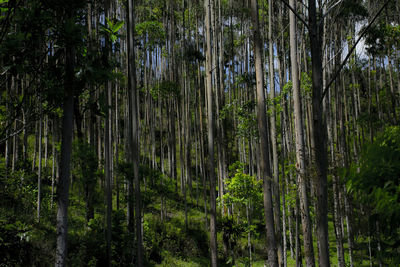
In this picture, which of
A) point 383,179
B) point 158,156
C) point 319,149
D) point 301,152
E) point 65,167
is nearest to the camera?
point 383,179

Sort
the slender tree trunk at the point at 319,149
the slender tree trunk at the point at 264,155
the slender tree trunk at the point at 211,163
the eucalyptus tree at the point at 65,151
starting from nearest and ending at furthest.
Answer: the slender tree trunk at the point at 319,149 → the eucalyptus tree at the point at 65,151 → the slender tree trunk at the point at 264,155 → the slender tree trunk at the point at 211,163

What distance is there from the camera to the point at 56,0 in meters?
3.55

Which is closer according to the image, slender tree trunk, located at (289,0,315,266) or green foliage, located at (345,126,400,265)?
green foliage, located at (345,126,400,265)

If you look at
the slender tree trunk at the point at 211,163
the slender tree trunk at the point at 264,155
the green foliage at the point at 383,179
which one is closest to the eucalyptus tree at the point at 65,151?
the green foliage at the point at 383,179

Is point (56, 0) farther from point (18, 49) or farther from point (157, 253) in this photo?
point (157, 253)

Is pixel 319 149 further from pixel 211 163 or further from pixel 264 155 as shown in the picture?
pixel 211 163

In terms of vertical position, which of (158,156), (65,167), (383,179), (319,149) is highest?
(319,149)

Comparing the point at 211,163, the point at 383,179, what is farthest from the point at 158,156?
the point at 383,179

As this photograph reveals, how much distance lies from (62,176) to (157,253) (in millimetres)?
11976

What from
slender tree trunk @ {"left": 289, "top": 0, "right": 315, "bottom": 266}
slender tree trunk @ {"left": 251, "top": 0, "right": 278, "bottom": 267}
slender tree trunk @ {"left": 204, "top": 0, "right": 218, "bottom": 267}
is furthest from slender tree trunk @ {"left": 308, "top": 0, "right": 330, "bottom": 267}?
slender tree trunk @ {"left": 204, "top": 0, "right": 218, "bottom": 267}

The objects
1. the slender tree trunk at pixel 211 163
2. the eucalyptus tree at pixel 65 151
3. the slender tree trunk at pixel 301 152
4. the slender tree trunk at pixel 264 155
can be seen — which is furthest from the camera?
the slender tree trunk at pixel 211 163

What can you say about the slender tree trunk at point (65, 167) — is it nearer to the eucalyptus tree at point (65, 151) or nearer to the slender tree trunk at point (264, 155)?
the eucalyptus tree at point (65, 151)

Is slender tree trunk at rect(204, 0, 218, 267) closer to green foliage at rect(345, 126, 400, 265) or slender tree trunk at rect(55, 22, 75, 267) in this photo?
slender tree trunk at rect(55, 22, 75, 267)

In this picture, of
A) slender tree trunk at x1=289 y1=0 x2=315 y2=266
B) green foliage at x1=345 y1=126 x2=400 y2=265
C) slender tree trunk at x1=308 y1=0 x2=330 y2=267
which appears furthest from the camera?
slender tree trunk at x1=289 y1=0 x2=315 y2=266
